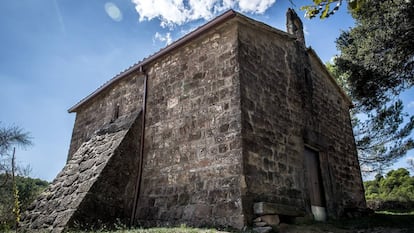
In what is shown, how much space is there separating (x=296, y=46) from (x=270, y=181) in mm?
4421

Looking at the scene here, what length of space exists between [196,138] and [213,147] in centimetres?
55

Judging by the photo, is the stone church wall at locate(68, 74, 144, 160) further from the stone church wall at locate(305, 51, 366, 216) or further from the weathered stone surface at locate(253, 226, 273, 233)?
the stone church wall at locate(305, 51, 366, 216)

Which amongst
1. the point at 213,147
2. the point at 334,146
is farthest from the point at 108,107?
the point at 334,146

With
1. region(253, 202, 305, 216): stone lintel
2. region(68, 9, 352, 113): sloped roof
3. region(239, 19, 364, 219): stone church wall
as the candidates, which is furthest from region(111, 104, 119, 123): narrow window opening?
region(253, 202, 305, 216): stone lintel

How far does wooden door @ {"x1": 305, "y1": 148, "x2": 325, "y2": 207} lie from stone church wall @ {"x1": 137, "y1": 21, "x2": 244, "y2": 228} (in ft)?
8.92

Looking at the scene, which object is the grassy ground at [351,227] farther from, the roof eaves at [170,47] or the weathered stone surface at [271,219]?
the roof eaves at [170,47]

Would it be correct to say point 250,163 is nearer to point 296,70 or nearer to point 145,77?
point 296,70

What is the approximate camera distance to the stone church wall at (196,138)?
19.6ft

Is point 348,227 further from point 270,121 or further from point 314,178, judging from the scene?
point 270,121

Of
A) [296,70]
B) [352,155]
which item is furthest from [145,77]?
[352,155]

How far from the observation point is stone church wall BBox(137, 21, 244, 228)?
5973 millimetres

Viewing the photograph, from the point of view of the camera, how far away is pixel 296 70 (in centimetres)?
859

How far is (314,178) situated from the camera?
8078 mm

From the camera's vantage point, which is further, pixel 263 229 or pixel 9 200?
pixel 9 200
